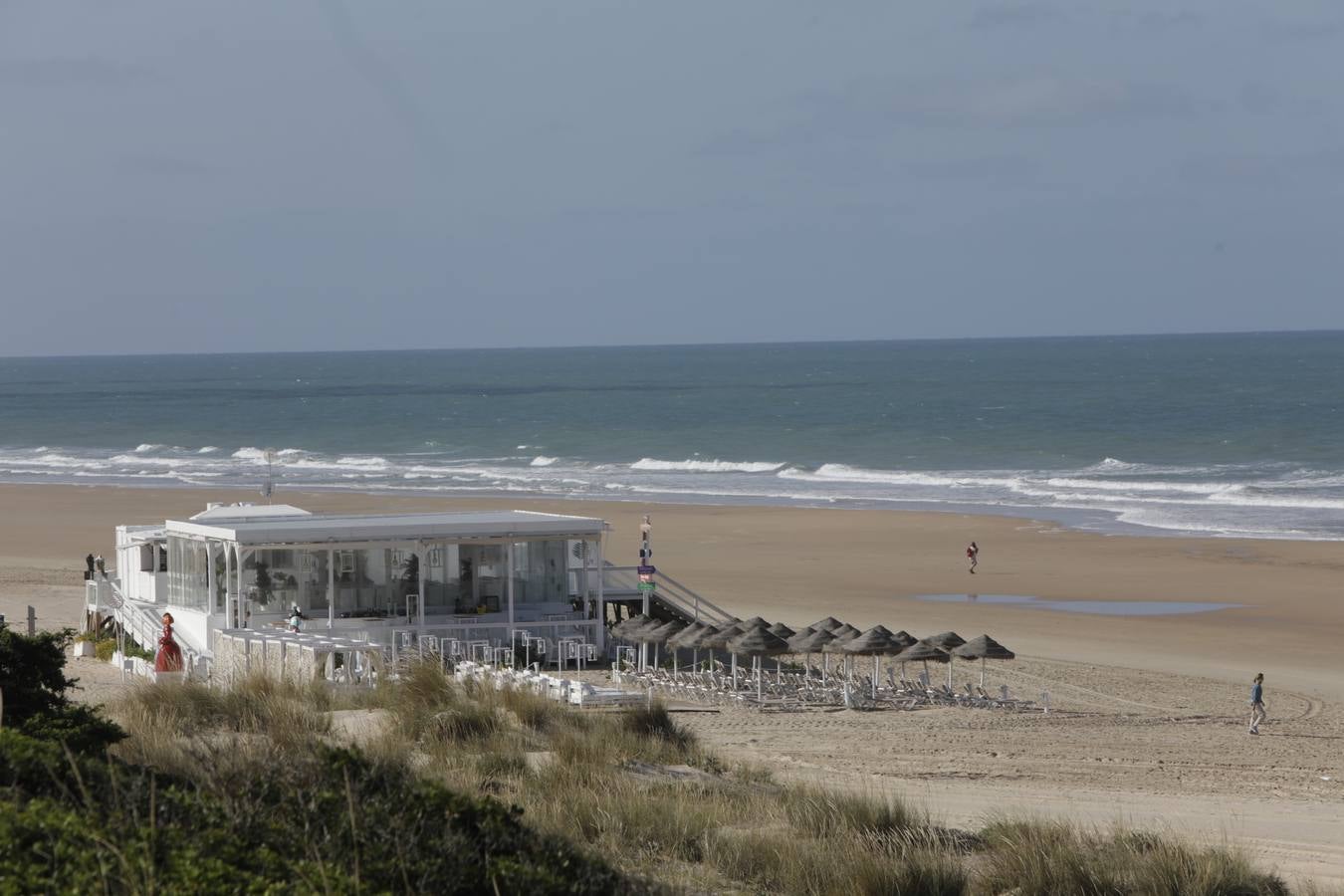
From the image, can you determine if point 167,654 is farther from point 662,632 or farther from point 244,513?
point 662,632

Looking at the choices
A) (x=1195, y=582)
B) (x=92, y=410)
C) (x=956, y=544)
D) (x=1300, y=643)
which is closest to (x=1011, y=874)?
(x=1300, y=643)

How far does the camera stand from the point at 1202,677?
21.9 meters

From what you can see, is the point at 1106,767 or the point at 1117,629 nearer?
the point at 1106,767

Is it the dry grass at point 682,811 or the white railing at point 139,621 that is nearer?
the dry grass at point 682,811

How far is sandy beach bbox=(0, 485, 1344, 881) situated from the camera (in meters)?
13.3

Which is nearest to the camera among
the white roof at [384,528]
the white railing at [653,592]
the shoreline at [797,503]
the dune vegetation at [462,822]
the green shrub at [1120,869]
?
the dune vegetation at [462,822]

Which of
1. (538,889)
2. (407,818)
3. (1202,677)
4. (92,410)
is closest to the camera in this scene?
(538,889)

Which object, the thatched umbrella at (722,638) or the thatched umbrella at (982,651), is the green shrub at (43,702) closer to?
the thatched umbrella at (722,638)

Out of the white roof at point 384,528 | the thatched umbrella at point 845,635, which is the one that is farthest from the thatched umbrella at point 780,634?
the white roof at point 384,528

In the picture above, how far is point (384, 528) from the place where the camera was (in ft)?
68.1

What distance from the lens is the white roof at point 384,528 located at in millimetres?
20109

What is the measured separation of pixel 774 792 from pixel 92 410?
116 metres

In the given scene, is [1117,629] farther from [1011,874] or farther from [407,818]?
[407,818]

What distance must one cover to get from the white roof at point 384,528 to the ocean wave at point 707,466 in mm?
41901
